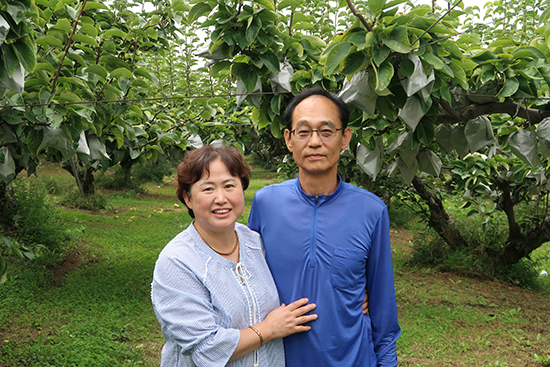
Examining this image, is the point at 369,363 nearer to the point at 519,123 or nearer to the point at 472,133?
the point at 472,133

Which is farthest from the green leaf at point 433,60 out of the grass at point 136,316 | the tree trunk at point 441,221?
the tree trunk at point 441,221

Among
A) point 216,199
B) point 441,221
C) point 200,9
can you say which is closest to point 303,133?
point 216,199

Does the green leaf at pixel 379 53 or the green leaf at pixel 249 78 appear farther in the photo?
the green leaf at pixel 249 78

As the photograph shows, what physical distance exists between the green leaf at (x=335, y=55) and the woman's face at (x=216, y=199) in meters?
0.58

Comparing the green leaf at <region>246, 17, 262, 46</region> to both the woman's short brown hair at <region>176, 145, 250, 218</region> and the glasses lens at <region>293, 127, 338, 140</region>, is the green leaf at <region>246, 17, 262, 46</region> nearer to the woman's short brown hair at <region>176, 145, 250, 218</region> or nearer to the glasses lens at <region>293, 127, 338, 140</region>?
the glasses lens at <region>293, 127, 338, 140</region>

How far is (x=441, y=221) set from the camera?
6.60 m

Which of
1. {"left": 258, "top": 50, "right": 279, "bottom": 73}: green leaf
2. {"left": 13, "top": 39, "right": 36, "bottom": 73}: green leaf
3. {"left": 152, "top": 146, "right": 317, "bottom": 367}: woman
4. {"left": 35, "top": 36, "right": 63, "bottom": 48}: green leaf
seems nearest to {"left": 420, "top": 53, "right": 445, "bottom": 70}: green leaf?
{"left": 152, "top": 146, "right": 317, "bottom": 367}: woman

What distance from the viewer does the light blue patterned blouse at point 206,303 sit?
51.3 inches

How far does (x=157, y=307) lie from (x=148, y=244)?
22.6 feet

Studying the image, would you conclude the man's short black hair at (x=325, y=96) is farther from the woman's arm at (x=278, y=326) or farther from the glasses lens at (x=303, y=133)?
the woman's arm at (x=278, y=326)

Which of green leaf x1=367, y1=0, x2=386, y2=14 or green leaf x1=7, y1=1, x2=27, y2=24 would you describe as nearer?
green leaf x1=7, y1=1, x2=27, y2=24

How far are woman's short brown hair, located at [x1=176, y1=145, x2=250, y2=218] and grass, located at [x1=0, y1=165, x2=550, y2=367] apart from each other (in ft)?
9.71

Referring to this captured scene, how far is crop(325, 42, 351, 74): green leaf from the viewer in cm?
167

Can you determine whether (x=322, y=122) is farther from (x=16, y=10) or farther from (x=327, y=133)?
(x=16, y=10)
